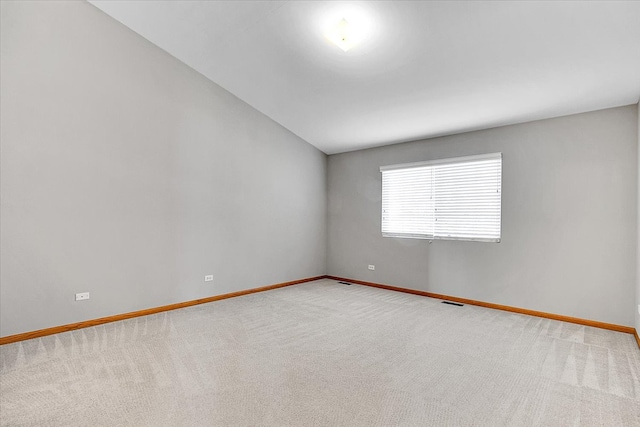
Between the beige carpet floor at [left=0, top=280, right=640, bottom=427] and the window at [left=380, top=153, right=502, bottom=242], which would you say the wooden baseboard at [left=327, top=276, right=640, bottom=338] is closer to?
the beige carpet floor at [left=0, top=280, right=640, bottom=427]

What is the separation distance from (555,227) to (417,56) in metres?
2.60

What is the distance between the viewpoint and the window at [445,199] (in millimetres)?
4406

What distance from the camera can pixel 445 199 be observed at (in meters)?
4.84

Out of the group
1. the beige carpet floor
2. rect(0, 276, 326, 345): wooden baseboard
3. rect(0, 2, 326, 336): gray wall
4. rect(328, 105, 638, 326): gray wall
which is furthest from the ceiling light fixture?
rect(0, 276, 326, 345): wooden baseboard

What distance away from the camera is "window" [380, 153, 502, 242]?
4.41 meters

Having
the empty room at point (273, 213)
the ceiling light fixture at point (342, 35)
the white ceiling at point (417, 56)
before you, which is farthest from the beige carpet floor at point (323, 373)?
the ceiling light fixture at point (342, 35)

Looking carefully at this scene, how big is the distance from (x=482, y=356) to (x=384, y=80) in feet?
9.73

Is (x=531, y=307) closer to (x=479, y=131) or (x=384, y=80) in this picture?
(x=479, y=131)

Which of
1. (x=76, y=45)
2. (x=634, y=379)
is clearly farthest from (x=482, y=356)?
(x=76, y=45)

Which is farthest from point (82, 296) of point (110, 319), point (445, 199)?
point (445, 199)

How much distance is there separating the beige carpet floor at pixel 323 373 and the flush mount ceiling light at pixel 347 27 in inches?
113

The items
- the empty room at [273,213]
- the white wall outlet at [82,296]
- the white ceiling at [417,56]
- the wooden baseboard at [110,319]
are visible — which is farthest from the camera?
the white wall outlet at [82,296]

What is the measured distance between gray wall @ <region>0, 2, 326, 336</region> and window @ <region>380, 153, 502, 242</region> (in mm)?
2135

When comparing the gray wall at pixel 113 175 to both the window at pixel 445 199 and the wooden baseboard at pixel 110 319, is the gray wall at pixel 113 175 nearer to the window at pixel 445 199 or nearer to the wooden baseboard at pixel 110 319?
the wooden baseboard at pixel 110 319
